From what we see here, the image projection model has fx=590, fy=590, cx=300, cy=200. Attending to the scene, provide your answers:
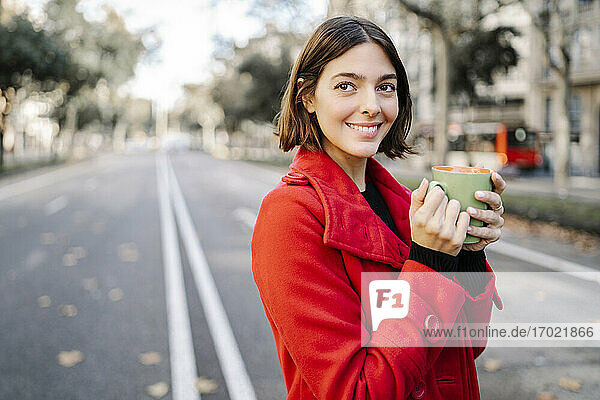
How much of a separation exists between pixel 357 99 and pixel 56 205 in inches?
637

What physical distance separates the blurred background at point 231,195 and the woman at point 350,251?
2.05 ft

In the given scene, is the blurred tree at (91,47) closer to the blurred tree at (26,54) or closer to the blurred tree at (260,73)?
the blurred tree at (26,54)

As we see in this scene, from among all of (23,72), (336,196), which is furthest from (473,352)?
(23,72)

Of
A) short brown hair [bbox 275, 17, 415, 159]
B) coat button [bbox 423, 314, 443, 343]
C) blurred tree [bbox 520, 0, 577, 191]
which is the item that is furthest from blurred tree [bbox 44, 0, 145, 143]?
coat button [bbox 423, 314, 443, 343]

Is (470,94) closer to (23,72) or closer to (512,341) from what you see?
(23,72)

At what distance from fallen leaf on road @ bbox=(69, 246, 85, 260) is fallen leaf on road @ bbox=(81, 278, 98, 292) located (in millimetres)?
1511

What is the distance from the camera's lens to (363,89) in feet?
4.90

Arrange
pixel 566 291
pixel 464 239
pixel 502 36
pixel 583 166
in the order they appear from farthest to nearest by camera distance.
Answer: pixel 583 166, pixel 502 36, pixel 566 291, pixel 464 239

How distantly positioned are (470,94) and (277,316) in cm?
2586

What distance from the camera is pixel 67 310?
20.9 ft

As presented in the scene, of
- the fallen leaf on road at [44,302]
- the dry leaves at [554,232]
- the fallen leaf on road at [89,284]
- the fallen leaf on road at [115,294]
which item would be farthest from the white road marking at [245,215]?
the fallen leaf on road at [44,302]

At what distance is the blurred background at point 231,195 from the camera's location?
4.87 meters

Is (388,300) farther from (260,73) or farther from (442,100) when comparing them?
(260,73)

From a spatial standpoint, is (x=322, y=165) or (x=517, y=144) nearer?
(x=322, y=165)
